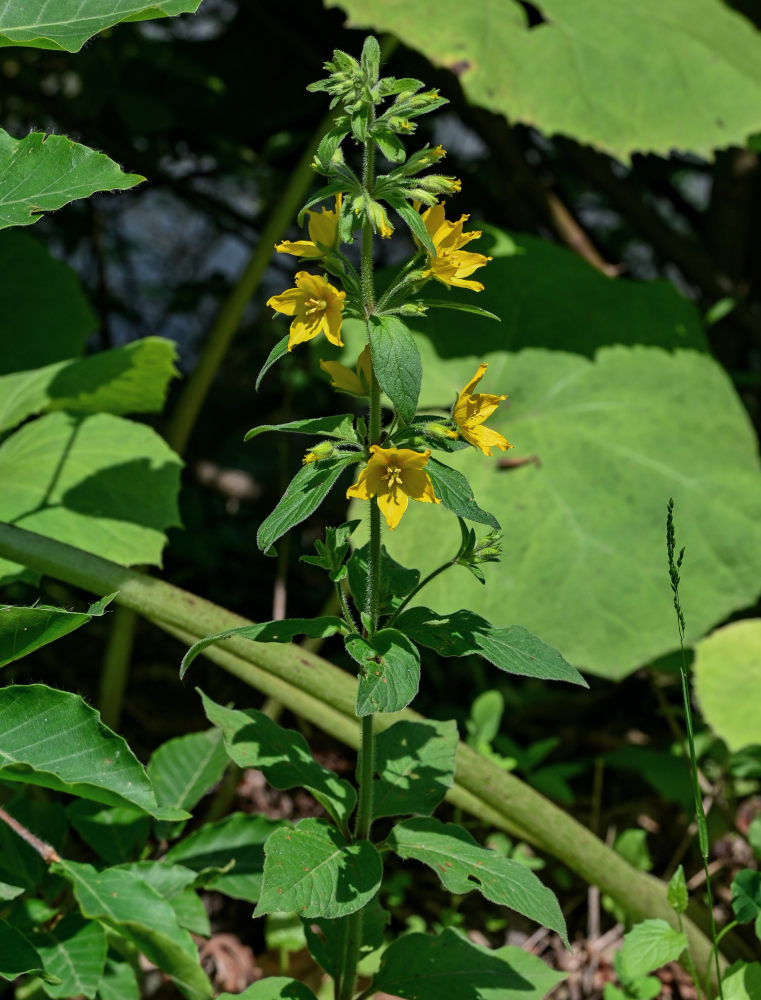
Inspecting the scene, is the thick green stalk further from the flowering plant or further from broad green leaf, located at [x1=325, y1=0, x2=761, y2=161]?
broad green leaf, located at [x1=325, y1=0, x2=761, y2=161]

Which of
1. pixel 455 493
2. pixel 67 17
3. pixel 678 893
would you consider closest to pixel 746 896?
pixel 678 893

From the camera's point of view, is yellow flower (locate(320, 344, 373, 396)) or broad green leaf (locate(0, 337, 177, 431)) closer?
yellow flower (locate(320, 344, 373, 396))

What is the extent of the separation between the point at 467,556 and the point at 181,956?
649 mm

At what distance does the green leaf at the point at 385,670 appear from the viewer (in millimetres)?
1005

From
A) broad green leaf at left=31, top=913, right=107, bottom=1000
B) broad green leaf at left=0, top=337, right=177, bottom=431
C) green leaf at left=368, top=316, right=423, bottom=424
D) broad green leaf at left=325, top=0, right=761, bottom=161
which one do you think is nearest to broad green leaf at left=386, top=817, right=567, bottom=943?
broad green leaf at left=31, top=913, right=107, bottom=1000

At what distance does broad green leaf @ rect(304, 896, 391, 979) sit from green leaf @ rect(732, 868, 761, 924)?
501mm

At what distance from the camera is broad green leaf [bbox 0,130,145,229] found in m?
1.18

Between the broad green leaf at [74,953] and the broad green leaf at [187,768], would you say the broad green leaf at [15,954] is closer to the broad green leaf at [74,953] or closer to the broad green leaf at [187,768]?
the broad green leaf at [74,953]

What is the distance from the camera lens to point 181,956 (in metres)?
1.28

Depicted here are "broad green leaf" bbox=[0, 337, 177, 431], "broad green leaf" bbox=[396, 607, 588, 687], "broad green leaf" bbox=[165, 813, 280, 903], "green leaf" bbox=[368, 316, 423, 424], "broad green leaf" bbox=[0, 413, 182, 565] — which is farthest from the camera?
"broad green leaf" bbox=[0, 337, 177, 431]

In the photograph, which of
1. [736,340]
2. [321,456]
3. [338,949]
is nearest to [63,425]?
[321,456]

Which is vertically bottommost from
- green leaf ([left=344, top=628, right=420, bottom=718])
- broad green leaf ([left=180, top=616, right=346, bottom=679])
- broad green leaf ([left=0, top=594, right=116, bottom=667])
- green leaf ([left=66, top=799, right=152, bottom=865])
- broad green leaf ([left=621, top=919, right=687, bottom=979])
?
green leaf ([left=66, top=799, right=152, bottom=865])

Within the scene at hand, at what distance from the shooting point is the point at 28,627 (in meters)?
1.10

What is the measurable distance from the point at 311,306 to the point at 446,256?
6.4 inches
